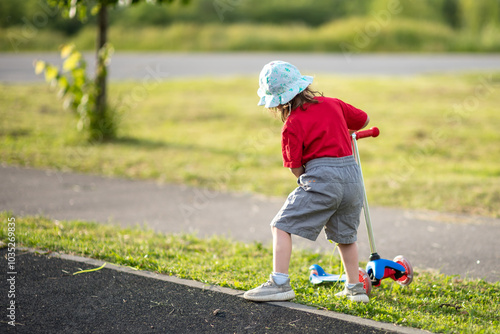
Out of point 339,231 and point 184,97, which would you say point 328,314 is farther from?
point 184,97

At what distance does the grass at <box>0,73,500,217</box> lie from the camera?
7.38 meters

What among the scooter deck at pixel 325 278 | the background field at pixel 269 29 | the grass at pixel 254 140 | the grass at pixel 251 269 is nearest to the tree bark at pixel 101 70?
the grass at pixel 254 140

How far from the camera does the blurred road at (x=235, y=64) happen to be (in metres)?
17.8

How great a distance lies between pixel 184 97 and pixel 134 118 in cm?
242

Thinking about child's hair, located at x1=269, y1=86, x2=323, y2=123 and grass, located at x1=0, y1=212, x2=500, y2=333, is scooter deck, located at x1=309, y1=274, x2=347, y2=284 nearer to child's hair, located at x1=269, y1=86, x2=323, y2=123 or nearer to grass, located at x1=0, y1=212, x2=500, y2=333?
grass, located at x1=0, y1=212, x2=500, y2=333

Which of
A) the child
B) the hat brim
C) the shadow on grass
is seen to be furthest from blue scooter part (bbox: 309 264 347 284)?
the shadow on grass

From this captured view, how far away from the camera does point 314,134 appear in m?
3.54

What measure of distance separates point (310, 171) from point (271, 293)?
0.83 m

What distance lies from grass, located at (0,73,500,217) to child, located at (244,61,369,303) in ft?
10.3

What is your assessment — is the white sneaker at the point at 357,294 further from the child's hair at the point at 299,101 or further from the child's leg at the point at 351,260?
the child's hair at the point at 299,101

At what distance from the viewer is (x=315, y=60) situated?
21203 millimetres

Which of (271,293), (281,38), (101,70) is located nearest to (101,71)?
(101,70)

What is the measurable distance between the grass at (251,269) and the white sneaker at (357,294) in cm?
6

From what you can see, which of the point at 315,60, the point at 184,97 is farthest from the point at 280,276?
the point at 315,60
